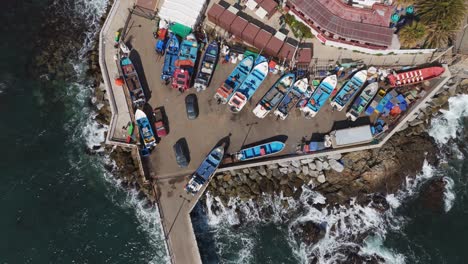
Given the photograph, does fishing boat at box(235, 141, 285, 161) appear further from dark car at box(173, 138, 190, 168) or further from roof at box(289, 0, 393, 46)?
roof at box(289, 0, 393, 46)

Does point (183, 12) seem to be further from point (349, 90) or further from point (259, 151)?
point (349, 90)

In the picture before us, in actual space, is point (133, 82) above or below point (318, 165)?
above

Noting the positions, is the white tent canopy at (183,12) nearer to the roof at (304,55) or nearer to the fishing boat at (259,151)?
the roof at (304,55)

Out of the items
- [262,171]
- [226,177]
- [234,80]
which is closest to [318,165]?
[262,171]

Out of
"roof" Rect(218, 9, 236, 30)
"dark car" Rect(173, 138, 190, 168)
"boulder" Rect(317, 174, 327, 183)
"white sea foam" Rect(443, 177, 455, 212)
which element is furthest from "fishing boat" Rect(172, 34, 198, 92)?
"white sea foam" Rect(443, 177, 455, 212)

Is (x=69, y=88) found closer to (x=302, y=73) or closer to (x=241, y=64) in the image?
(x=241, y=64)

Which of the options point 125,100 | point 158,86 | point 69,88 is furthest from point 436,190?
point 69,88
